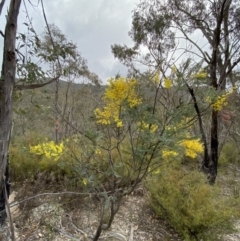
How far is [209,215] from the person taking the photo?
2.80 metres

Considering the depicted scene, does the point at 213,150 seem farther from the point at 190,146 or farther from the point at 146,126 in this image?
the point at 146,126

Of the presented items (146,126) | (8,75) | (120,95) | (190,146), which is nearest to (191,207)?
(190,146)

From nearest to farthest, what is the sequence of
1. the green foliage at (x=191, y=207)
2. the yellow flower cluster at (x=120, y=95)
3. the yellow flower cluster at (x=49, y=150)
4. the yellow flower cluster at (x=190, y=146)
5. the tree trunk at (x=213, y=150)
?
the yellow flower cluster at (x=120, y=95) < the yellow flower cluster at (x=190, y=146) < the yellow flower cluster at (x=49, y=150) < the green foliage at (x=191, y=207) < the tree trunk at (x=213, y=150)

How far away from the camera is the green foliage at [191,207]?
280 cm

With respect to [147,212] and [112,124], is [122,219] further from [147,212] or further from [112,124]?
[112,124]

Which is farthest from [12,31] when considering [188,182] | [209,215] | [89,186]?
[188,182]

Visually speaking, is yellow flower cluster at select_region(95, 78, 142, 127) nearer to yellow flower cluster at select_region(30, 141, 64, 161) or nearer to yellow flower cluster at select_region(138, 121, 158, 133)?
yellow flower cluster at select_region(138, 121, 158, 133)

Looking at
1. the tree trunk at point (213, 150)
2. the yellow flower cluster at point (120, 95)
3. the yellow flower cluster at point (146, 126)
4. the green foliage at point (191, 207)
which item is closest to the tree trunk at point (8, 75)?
the yellow flower cluster at point (120, 95)

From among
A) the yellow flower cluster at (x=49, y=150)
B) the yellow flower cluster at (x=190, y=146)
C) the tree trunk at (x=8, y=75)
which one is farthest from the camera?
the yellow flower cluster at (x=49, y=150)

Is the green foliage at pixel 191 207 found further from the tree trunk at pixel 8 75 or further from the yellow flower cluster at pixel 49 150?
the tree trunk at pixel 8 75

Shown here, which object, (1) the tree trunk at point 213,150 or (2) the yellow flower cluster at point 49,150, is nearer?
(2) the yellow flower cluster at point 49,150

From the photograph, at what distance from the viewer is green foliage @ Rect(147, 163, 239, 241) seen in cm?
280

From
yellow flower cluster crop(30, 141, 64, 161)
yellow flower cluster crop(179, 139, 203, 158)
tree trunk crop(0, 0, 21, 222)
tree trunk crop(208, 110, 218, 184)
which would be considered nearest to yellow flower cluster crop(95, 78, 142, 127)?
yellow flower cluster crop(179, 139, 203, 158)

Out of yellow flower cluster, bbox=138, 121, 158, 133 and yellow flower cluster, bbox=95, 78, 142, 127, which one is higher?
yellow flower cluster, bbox=95, 78, 142, 127
